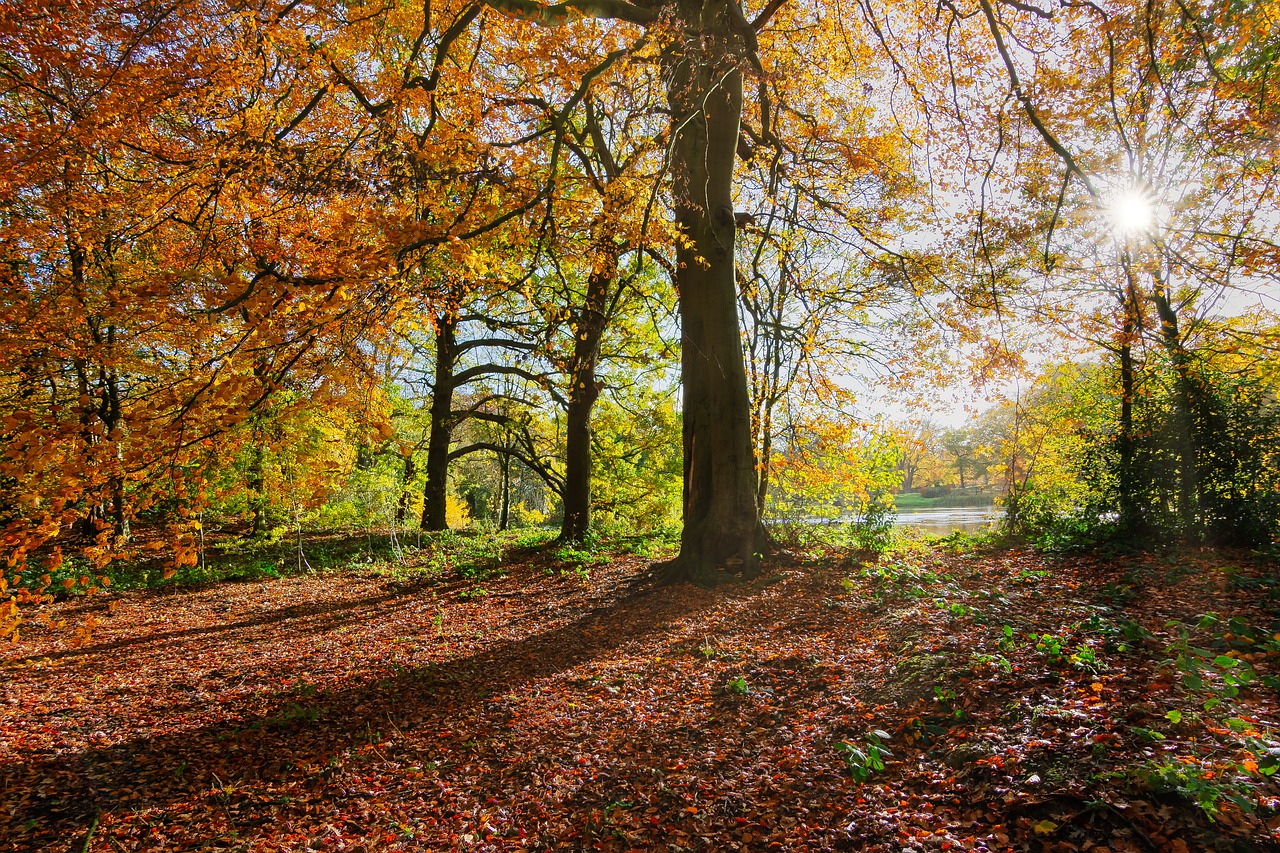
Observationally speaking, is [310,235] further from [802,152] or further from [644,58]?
[802,152]

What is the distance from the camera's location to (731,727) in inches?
143

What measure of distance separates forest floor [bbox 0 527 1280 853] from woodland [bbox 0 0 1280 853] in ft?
0.10

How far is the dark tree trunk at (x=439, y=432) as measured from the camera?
47.3ft

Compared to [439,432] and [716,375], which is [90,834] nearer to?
[716,375]

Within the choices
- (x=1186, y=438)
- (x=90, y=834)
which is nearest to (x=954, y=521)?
(x=1186, y=438)

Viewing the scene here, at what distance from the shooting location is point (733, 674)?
438 cm

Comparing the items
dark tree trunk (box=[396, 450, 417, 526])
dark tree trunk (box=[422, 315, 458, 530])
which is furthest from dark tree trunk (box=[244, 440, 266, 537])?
dark tree trunk (box=[422, 315, 458, 530])

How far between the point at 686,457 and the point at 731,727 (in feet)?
13.1

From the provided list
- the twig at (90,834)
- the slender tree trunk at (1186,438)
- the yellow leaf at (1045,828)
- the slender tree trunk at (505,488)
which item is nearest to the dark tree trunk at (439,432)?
the slender tree trunk at (505,488)

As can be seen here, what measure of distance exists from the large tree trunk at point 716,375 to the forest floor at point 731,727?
0.83 m

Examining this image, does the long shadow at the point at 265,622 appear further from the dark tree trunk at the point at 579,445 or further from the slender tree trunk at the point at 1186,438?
the slender tree trunk at the point at 1186,438

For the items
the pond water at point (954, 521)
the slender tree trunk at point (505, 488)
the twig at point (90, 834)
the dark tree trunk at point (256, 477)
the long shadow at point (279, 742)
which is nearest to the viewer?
the twig at point (90, 834)

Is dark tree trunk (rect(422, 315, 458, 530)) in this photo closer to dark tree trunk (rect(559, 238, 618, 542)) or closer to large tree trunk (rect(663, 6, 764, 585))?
dark tree trunk (rect(559, 238, 618, 542))

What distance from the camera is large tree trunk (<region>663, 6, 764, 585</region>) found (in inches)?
277
